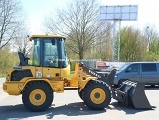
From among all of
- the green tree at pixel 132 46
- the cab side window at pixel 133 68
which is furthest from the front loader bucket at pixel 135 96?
the green tree at pixel 132 46

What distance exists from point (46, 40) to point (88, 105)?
9.13 feet

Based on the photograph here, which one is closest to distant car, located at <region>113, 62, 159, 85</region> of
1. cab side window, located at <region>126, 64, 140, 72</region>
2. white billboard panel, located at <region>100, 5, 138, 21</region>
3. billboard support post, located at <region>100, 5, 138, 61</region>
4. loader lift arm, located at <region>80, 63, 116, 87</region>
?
cab side window, located at <region>126, 64, 140, 72</region>

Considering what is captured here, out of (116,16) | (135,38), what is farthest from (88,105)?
(135,38)

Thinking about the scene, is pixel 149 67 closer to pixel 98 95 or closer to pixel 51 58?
pixel 98 95

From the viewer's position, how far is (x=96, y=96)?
11023 millimetres

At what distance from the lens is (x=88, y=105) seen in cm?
1101

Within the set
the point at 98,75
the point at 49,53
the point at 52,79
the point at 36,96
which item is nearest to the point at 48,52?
the point at 49,53

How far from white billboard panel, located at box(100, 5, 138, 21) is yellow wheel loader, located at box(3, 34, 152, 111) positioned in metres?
34.0

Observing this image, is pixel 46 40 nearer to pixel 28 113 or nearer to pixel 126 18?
pixel 28 113

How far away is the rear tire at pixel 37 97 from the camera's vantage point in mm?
10672

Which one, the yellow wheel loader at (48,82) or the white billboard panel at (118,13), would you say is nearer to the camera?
the yellow wheel loader at (48,82)

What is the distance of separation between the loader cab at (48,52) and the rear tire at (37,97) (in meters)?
0.85

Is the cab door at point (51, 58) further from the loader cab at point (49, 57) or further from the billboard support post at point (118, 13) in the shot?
the billboard support post at point (118, 13)

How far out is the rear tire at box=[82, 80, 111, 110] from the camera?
11.0 metres
